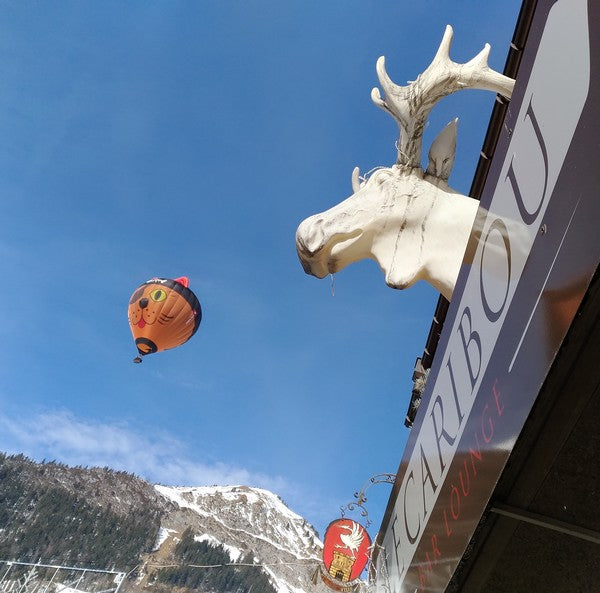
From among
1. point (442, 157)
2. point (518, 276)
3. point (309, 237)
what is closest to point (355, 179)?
point (442, 157)

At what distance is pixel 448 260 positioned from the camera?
3311 millimetres

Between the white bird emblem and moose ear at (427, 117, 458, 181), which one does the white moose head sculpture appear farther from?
the white bird emblem

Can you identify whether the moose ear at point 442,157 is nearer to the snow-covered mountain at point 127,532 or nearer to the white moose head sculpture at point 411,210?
the white moose head sculpture at point 411,210

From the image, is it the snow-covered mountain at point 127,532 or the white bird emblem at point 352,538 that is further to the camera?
the snow-covered mountain at point 127,532

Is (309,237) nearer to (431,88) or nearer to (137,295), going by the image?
(431,88)

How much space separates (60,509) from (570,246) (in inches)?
6012

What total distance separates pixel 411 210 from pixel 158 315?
1451cm

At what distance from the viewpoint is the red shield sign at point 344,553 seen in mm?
6062

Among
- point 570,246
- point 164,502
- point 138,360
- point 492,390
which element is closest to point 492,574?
point 492,390

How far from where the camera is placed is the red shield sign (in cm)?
606

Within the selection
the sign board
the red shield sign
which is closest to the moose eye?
the red shield sign

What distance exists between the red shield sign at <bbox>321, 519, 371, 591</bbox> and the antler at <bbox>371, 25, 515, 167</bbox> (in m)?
4.88

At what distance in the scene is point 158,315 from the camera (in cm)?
1688

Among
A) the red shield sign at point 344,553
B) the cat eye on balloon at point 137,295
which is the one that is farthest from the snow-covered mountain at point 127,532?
the red shield sign at point 344,553
